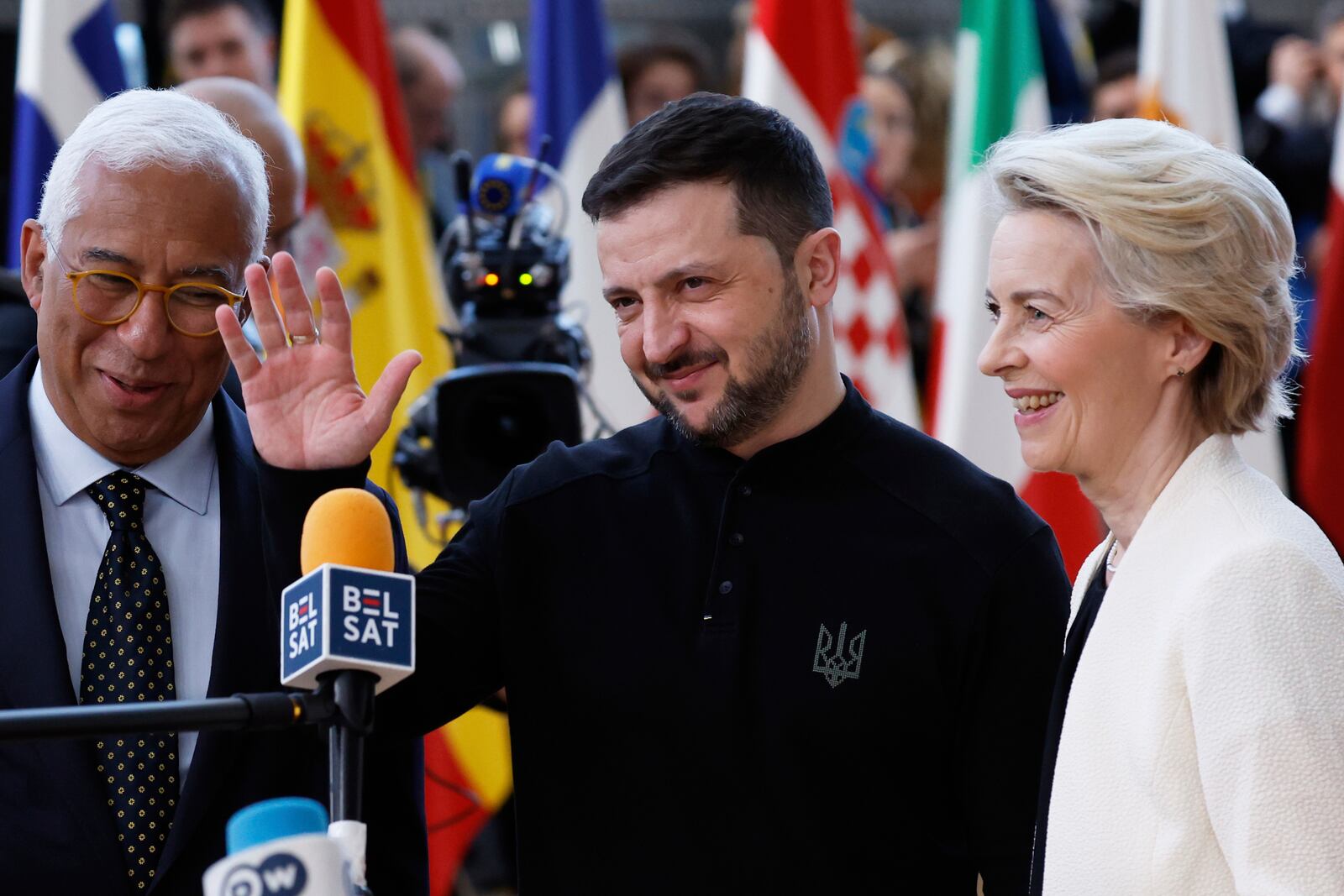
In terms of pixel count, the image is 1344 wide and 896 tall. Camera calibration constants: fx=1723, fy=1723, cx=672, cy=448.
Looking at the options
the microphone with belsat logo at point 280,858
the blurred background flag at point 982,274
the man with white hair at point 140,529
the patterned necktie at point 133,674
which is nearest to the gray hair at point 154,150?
the man with white hair at point 140,529

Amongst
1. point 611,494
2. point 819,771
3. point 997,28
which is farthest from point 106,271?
point 997,28

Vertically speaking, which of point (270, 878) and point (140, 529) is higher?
point (140, 529)

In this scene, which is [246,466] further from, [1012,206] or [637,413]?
[637,413]

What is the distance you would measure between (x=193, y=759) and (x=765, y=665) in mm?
619

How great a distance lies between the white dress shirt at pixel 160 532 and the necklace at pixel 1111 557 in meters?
0.95

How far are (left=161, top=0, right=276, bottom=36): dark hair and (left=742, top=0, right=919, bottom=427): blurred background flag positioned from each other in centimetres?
130

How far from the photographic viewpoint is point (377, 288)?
14.5ft

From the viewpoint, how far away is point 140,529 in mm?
1896

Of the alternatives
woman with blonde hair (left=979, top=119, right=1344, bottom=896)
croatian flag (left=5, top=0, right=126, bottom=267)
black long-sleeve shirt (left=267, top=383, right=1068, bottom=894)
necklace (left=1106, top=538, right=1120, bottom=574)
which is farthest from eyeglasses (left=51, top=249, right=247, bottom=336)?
croatian flag (left=5, top=0, right=126, bottom=267)

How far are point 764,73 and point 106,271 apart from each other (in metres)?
3.05

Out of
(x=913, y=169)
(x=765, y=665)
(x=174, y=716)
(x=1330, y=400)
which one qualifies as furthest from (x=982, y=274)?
(x=174, y=716)

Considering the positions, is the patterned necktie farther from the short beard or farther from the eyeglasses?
the short beard

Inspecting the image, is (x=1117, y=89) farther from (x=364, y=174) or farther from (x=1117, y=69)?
(x=364, y=174)

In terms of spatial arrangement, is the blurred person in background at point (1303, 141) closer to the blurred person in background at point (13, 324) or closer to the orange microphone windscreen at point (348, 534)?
the blurred person in background at point (13, 324)
